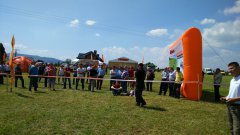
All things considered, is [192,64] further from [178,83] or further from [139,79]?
[139,79]

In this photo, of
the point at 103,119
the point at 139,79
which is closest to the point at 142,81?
the point at 139,79

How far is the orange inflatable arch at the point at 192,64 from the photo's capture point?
42.8 feet

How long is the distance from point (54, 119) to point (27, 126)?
Result: 101 cm

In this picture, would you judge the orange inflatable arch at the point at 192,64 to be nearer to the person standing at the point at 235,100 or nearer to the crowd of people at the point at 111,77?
the crowd of people at the point at 111,77

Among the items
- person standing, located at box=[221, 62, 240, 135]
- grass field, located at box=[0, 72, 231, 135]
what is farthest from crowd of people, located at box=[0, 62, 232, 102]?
person standing, located at box=[221, 62, 240, 135]

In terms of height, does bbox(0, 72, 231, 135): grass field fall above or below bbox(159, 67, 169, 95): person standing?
below

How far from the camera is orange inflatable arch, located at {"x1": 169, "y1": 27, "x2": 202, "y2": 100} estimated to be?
42.8ft

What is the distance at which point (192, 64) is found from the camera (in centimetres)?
1309

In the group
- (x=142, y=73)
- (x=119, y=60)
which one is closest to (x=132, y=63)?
(x=119, y=60)

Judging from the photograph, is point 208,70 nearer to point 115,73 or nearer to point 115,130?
point 115,73

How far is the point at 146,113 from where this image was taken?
29.8 ft

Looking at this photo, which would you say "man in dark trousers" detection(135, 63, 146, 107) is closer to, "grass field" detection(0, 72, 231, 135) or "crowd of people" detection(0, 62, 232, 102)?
"grass field" detection(0, 72, 231, 135)

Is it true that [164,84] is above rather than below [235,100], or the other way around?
below

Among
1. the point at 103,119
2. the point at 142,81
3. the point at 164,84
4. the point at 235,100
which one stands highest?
the point at 142,81
